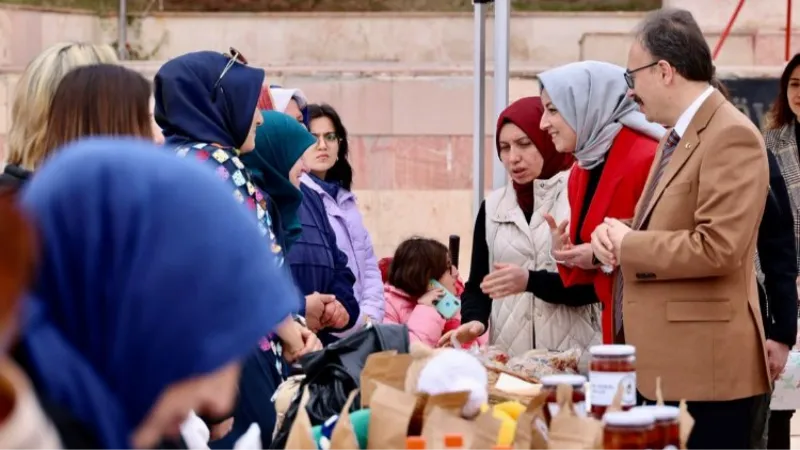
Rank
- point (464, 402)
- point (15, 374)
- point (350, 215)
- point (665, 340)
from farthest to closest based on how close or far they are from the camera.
A: point (350, 215), point (665, 340), point (464, 402), point (15, 374)

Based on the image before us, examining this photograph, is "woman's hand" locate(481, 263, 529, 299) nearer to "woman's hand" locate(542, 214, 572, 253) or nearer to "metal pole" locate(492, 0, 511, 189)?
"woman's hand" locate(542, 214, 572, 253)

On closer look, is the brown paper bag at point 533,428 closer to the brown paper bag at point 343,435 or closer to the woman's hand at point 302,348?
the brown paper bag at point 343,435

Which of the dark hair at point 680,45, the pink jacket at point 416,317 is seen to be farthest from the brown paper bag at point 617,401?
the pink jacket at point 416,317

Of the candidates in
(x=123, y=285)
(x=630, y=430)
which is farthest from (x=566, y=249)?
(x=123, y=285)

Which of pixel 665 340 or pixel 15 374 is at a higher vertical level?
pixel 15 374

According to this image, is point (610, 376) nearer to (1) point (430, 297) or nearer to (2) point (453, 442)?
(2) point (453, 442)

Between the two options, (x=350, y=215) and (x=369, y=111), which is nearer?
(x=350, y=215)

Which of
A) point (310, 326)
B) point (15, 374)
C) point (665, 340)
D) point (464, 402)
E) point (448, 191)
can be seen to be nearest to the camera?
point (15, 374)

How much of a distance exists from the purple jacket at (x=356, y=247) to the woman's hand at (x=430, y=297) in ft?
1.15

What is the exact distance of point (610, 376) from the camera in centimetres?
290

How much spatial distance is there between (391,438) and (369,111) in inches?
322

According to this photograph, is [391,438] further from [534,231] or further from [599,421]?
[534,231]

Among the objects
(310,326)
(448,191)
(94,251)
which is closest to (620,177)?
(310,326)

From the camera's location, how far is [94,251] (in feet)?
4.63
